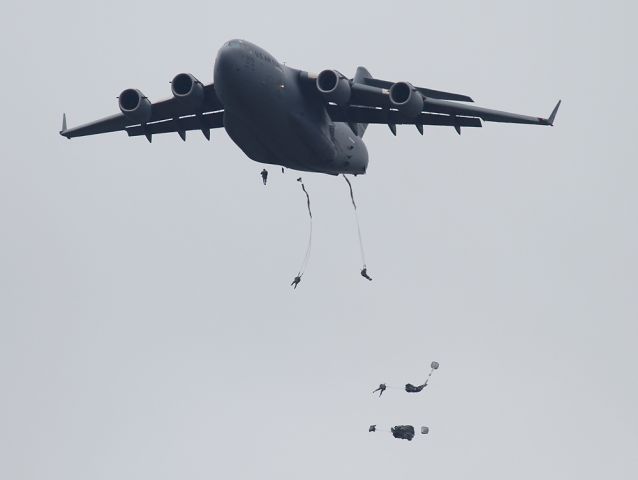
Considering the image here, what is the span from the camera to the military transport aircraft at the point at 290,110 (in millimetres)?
28703

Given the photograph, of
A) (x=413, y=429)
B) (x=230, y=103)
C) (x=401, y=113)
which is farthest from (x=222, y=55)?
(x=413, y=429)

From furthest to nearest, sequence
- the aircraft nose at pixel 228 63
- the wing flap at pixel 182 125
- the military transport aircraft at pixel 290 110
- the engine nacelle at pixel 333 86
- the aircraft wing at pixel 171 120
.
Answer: the wing flap at pixel 182 125 < the aircraft wing at pixel 171 120 < the engine nacelle at pixel 333 86 < the military transport aircraft at pixel 290 110 < the aircraft nose at pixel 228 63

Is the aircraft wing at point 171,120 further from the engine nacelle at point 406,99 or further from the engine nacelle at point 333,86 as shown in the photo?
the engine nacelle at point 406,99

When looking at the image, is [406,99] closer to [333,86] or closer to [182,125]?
[333,86]

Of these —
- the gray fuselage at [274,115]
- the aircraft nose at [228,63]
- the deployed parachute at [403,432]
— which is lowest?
the deployed parachute at [403,432]

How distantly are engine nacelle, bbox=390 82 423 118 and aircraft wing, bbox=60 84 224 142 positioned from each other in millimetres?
4888

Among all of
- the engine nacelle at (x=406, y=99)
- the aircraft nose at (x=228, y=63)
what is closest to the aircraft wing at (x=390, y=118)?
the engine nacelle at (x=406, y=99)

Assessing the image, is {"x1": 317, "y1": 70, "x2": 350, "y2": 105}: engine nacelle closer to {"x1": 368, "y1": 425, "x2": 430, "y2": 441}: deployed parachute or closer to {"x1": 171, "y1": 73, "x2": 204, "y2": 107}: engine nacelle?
{"x1": 171, "y1": 73, "x2": 204, "y2": 107}: engine nacelle

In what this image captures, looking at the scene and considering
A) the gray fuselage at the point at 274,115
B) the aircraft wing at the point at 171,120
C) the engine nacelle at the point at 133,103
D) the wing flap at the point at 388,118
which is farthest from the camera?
the aircraft wing at the point at 171,120

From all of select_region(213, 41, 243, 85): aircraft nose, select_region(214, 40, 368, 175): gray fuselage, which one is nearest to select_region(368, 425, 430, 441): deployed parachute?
select_region(214, 40, 368, 175): gray fuselage

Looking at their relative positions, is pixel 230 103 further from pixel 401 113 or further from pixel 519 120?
pixel 519 120

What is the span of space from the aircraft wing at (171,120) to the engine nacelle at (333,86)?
3.12m

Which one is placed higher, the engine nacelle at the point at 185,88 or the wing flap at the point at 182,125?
the engine nacelle at the point at 185,88

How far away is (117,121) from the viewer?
34.2 m
